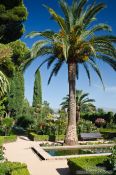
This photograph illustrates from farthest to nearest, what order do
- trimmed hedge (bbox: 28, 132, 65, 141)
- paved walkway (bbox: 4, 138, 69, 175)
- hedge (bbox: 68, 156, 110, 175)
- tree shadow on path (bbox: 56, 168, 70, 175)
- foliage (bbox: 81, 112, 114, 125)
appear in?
foliage (bbox: 81, 112, 114, 125) < trimmed hedge (bbox: 28, 132, 65, 141) < paved walkway (bbox: 4, 138, 69, 175) < tree shadow on path (bbox: 56, 168, 70, 175) < hedge (bbox: 68, 156, 110, 175)

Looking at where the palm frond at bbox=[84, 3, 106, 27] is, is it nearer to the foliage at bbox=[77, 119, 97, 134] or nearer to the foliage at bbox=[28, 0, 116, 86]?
the foliage at bbox=[28, 0, 116, 86]

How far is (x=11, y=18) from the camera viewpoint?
24609mm

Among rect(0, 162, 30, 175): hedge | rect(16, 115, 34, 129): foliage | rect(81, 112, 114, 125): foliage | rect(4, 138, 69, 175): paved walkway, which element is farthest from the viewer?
rect(16, 115, 34, 129): foliage

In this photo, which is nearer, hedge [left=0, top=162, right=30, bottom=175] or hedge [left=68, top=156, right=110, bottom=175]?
hedge [left=0, top=162, right=30, bottom=175]

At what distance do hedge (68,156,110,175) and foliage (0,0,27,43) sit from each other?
14.5m

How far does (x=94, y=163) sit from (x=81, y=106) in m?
31.3

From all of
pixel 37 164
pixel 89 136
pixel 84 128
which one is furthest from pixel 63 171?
pixel 84 128

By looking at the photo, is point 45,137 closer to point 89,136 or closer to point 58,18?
point 89,136

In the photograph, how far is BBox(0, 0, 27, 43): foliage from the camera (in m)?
24.5

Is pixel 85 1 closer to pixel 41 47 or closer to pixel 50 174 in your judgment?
pixel 41 47

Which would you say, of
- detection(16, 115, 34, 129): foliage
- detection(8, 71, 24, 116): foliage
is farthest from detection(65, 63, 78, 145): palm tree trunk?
detection(8, 71, 24, 116): foliage

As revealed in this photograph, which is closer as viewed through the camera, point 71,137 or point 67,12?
point 67,12

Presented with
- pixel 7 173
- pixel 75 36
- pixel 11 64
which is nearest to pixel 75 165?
pixel 7 173

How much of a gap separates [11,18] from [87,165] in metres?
15.4
